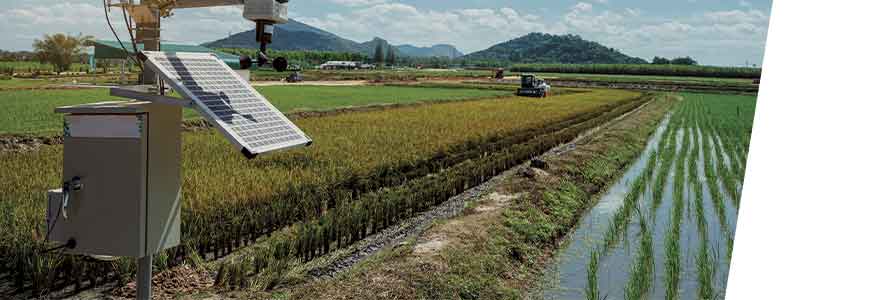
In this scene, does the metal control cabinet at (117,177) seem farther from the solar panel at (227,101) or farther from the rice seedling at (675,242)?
the rice seedling at (675,242)

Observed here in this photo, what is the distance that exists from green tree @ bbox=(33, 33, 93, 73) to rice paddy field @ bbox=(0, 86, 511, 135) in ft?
11.3

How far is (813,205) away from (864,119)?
995mm

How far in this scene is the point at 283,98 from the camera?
71.6 feet

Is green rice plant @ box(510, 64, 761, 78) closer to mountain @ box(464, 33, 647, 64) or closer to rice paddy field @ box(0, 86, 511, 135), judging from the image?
mountain @ box(464, 33, 647, 64)

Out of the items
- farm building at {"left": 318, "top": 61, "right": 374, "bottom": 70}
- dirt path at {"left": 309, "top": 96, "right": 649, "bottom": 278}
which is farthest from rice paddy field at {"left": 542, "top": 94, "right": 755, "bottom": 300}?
farm building at {"left": 318, "top": 61, "right": 374, "bottom": 70}

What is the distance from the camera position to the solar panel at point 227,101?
2814 mm

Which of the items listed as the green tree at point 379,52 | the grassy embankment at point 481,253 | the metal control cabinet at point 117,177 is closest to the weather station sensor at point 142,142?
the metal control cabinet at point 117,177

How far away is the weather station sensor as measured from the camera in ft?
9.92

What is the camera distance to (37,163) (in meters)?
8.12

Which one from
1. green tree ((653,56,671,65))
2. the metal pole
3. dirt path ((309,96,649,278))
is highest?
green tree ((653,56,671,65))

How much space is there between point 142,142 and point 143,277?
0.70 metres

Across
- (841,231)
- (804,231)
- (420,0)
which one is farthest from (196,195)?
(841,231)

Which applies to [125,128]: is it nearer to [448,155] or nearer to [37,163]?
[37,163]

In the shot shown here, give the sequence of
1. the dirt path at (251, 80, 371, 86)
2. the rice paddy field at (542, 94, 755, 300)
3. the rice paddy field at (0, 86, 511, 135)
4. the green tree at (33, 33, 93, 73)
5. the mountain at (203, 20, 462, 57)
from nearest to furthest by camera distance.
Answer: the rice paddy field at (542, 94, 755, 300) → the green tree at (33, 33, 93, 73) → the rice paddy field at (0, 86, 511, 135) → the mountain at (203, 20, 462, 57) → the dirt path at (251, 80, 371, 86)
